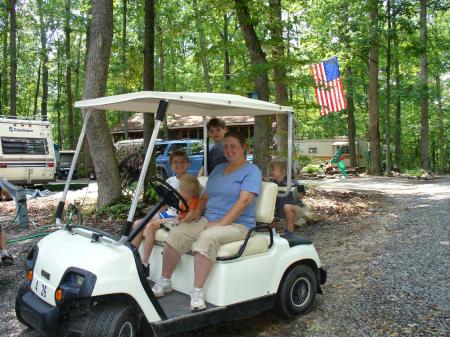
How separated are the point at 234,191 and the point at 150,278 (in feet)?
3.62

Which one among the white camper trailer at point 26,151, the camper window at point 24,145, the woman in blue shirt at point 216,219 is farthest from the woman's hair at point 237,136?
the camper window at point 24,145

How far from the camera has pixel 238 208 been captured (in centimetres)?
403

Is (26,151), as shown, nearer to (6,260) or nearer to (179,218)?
(6,260)

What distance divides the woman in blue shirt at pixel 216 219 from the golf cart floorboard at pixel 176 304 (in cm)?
5

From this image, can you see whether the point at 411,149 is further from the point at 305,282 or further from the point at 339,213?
the point at 305,282

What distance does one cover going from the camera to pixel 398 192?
1398 centimetres

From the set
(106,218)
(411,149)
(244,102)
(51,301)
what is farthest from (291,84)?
(411,149)

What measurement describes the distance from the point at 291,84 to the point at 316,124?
2790 centimetres

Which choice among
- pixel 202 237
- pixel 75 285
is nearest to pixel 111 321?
pixel 75 285

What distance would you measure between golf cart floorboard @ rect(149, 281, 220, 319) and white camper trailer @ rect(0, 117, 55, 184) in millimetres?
14416

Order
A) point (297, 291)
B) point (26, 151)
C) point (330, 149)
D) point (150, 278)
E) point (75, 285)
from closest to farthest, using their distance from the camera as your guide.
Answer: point (75, 285) < point (150, 278) < point (297, 291) < point (26, 151) < point (330, 149)

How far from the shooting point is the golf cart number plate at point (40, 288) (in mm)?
3415

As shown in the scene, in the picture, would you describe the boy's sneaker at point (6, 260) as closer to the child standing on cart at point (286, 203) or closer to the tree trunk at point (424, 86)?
the child standing on cart at point (286, 203)

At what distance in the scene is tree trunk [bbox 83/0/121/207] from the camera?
375 inches
